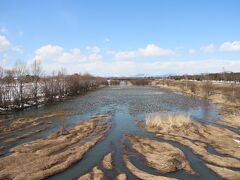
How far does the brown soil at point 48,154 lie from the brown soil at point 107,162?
4.95 feet

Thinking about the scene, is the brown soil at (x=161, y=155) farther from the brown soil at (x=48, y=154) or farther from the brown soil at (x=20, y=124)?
the brown soil at (x=20, y=124)

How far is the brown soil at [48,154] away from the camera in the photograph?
12.3 m

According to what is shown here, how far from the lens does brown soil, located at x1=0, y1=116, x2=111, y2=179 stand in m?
12.3

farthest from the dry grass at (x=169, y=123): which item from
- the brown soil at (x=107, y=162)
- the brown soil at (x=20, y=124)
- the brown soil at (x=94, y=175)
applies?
the brown soil at (x=20, y=124)

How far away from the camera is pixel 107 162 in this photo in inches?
549

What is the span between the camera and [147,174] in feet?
40.2

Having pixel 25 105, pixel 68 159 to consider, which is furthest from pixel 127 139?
pixel 25 105

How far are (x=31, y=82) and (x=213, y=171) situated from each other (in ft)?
133

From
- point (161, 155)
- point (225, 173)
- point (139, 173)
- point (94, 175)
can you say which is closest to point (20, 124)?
point (94, 175)

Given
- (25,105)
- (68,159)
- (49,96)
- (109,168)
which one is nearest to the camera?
(109,168)

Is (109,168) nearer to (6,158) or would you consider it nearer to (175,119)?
(6,158)

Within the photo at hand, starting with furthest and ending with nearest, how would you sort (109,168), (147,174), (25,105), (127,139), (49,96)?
(49,96) < (25,105) < (127,139) < (109,168) < (147,174)

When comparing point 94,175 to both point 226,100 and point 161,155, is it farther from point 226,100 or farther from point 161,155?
point 226,100

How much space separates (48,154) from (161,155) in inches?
259
